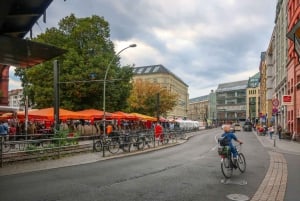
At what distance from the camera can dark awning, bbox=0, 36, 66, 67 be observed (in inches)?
462

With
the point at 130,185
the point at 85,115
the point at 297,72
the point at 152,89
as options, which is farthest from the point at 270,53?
the point at 130,185

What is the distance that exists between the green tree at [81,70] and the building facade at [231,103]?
119 m

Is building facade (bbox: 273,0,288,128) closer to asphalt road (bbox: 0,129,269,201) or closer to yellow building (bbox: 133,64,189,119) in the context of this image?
asphalt road (bbox: 0,129,269,201)

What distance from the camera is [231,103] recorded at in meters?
160

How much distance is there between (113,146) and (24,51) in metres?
9.92

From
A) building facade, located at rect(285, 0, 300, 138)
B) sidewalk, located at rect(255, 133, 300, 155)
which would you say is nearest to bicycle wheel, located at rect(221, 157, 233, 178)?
sidewalk, located at rect(255, 133, 300, 155)

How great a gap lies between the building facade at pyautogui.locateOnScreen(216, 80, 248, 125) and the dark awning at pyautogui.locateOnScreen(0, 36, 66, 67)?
14569 centimetres

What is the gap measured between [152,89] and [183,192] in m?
62.1

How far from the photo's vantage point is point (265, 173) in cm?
1284

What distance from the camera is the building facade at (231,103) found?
15650 cm

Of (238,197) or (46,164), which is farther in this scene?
(46,164)

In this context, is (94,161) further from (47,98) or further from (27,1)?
(47,98)

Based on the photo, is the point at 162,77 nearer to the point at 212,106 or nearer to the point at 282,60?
the point at 212,106

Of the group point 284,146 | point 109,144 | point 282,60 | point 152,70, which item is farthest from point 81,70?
point 152,70
